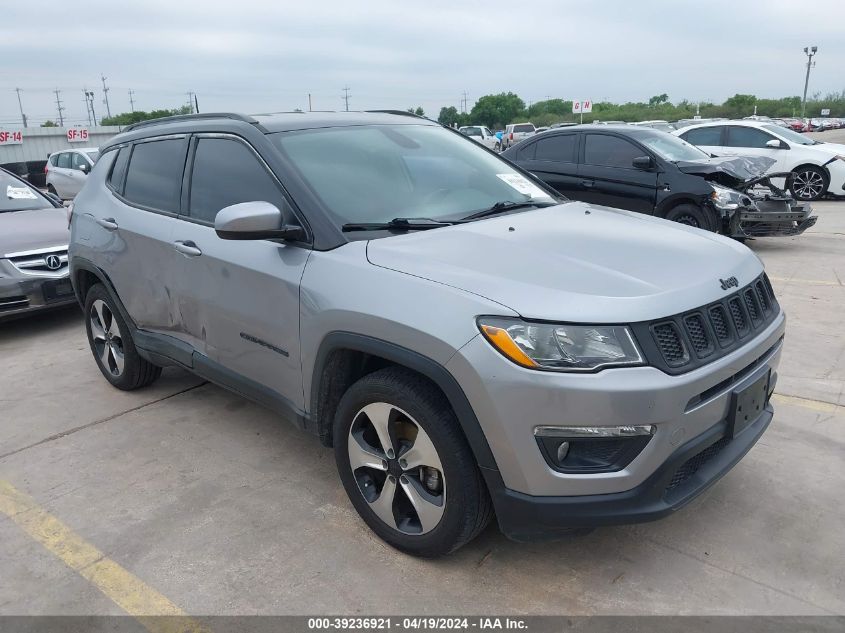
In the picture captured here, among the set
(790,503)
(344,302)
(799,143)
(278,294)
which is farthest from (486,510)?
(799,143)

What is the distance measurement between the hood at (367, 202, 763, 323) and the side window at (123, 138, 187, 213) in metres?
1.62

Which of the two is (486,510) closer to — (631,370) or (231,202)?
(631,370)

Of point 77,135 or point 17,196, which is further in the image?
point 77,135

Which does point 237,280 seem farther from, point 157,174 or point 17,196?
point 17,196

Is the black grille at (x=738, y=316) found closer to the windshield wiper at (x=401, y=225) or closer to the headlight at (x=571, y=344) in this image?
the headlight at (x=571, y=344)

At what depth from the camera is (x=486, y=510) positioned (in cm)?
251

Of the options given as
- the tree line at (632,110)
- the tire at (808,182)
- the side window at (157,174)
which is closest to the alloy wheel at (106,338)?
the side window at (157,174)

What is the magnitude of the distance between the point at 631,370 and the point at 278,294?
5.11ft

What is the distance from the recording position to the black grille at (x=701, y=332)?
7.31ft

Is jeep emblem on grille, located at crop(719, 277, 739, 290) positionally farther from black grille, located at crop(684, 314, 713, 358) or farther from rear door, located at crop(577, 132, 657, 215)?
rear door, located at crop(577, 132, 657, 215)

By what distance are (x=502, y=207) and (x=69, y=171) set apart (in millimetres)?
16359

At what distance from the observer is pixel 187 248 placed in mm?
3535

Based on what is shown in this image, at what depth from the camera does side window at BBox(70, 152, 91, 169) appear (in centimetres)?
1663

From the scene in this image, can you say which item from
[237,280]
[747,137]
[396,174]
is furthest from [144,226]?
[747,137]
